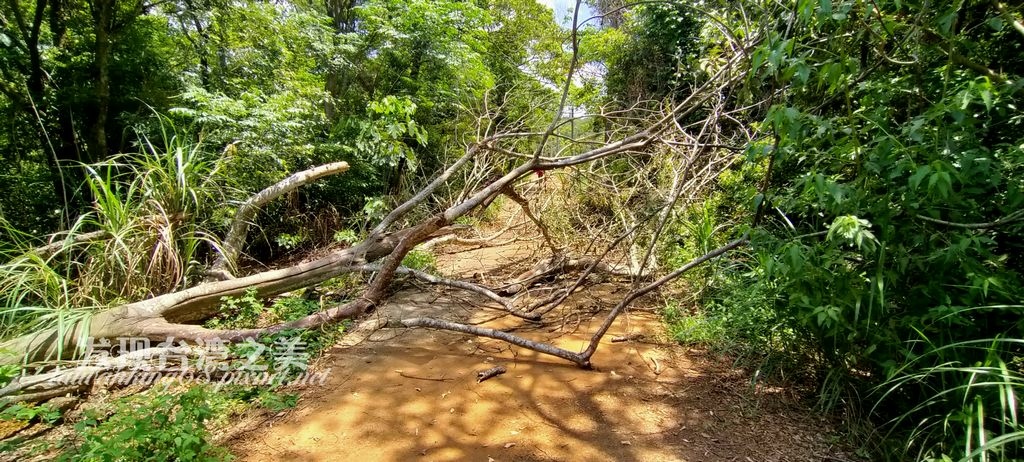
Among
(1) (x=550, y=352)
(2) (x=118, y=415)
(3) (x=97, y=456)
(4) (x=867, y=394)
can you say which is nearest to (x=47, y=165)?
(2) (x=118, y=415)

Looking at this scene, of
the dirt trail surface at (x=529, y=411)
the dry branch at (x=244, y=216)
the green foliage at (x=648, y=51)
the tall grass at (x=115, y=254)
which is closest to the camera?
the dirt trail surface at (x=529, y=411)

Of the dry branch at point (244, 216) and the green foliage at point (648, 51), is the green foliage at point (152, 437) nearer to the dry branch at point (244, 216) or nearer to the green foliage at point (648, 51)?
the dry branch at point (244, 216)

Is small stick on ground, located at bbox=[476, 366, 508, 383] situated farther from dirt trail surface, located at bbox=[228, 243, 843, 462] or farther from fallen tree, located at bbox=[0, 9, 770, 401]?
fallen tree, located at bbox=[0, 9, 770, 401]

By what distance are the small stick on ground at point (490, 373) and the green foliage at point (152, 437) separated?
1.18 metres

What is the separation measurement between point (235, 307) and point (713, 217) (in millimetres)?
3981

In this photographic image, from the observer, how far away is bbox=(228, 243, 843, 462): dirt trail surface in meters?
1.71

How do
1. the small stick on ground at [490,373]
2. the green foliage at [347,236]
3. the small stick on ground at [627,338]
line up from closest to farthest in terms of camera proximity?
the small stick on ground at [490,373] → the small stick on ground at [627,338] → the green foliage at [347,236]

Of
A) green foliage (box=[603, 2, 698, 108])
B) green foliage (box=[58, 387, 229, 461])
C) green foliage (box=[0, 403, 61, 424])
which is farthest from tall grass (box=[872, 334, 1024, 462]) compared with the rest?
green foliage (box=[603, 2, 698, 108])

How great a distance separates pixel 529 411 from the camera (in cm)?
200

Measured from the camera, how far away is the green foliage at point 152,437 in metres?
1.39

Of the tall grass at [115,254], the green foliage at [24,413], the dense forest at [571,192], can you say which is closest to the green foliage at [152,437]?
the dense forest at [571,192]

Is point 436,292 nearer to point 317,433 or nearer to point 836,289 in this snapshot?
point 317,433

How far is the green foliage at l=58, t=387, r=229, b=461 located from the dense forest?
0.02 metres

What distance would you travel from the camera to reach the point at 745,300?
237 cm
